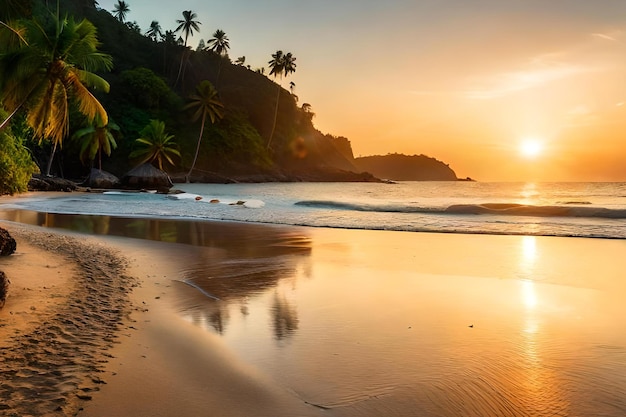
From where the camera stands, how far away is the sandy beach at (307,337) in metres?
3.56

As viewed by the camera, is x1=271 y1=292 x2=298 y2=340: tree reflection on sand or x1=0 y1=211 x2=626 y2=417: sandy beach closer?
x1=0 y1=211 x2=626 y2=417: sandy beach

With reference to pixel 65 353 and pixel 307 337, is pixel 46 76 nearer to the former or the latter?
pixel 65 353

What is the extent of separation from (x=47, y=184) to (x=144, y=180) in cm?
985

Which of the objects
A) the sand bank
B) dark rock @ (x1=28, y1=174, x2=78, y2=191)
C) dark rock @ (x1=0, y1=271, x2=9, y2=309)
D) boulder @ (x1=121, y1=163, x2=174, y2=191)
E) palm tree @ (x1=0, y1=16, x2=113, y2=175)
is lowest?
the sand bank

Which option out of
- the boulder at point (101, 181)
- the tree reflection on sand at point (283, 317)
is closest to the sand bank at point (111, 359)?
the tree reflection on sand at point (283, 317)

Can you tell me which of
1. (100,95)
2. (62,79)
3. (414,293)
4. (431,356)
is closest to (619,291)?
(414,293)

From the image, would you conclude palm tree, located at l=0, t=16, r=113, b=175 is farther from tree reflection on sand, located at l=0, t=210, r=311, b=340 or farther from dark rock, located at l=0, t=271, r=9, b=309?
dark rock, located at l=0, t=271, r=9, b=309

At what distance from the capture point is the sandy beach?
11.7ft

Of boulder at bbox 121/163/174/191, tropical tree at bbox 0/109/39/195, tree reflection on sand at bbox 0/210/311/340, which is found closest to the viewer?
tree reflection on sand at bbox 0/210/311/340

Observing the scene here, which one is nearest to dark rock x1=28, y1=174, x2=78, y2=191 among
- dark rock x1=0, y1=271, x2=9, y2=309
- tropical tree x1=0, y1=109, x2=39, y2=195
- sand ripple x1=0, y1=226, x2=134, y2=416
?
tropical tree x1=0, y1=109, x2=39, y2=195

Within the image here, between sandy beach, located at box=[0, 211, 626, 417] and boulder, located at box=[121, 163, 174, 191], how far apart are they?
4073 centimetres

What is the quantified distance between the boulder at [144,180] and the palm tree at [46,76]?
32973 millimetres

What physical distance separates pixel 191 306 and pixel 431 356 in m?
3.51

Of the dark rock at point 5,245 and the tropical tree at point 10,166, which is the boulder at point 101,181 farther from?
the dark rock at point 5,245
